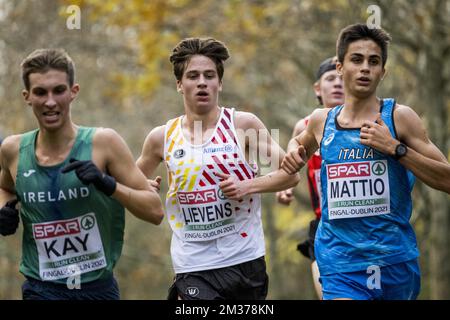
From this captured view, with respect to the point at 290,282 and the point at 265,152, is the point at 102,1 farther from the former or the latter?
the point at 290,282

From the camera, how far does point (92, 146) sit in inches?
228

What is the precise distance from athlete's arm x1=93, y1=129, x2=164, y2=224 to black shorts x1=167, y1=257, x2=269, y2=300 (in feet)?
2.47

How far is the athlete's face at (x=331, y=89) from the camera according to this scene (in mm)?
7973

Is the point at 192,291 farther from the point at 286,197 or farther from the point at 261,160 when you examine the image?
the point at 286,197

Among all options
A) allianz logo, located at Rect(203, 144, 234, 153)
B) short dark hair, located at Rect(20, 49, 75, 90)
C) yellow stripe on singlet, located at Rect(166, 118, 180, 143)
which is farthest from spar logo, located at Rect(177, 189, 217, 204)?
short dark hair, located at Rect(20, 49, 75, 90)

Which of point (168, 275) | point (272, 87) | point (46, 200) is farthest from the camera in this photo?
point (168, 275)

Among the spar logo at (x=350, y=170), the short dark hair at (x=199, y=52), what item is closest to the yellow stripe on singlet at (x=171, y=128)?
the short dark hair at (x=199, y=52)

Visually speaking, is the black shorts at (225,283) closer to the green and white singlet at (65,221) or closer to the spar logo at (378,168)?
the green and white singlet at (65,221)

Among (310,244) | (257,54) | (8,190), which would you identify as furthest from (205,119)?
(257,54)

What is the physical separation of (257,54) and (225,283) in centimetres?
1148

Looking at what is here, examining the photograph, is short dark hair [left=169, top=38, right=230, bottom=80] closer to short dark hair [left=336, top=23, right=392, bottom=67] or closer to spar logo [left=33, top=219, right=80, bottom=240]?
short dark hair [left=336, top=23, right=392, bottom=67]
